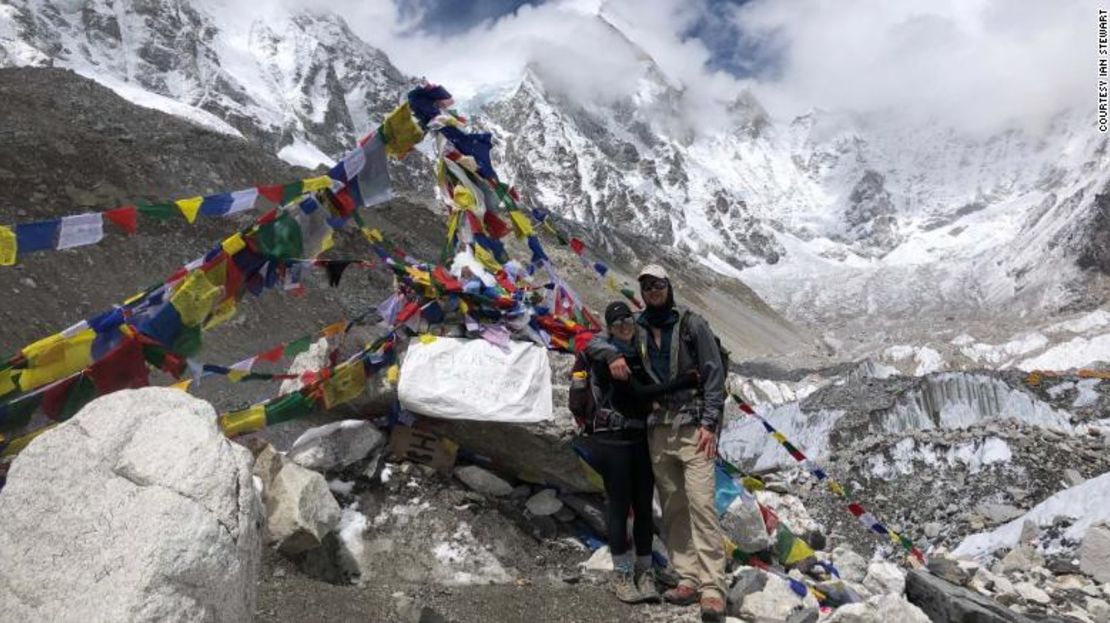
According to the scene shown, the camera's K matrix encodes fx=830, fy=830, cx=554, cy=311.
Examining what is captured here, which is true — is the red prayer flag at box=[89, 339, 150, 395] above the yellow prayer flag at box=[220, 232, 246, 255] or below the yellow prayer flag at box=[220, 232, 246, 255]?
below

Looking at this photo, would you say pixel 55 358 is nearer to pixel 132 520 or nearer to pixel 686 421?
pixel 132 520

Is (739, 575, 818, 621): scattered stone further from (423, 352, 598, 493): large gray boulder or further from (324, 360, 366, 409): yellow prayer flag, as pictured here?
(324, 360, 366, 409): yellow prayer flag

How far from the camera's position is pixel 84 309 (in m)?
14.5

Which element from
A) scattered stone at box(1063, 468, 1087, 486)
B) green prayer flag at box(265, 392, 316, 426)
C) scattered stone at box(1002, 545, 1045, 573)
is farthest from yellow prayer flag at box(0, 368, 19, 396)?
scattered stone at box(1063, 468, 1087, 486)

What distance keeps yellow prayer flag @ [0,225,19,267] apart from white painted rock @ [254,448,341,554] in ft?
6.03

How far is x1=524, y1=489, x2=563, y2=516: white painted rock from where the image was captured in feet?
20.0

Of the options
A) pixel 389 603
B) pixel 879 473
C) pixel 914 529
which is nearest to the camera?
pixel 389 603

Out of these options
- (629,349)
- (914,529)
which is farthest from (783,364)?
(629,349)

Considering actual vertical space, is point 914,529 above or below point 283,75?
above

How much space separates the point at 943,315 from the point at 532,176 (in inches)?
3739

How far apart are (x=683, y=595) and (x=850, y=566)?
7.03 ft

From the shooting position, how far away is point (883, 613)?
13.3ft

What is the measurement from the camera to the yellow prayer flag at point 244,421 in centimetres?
573

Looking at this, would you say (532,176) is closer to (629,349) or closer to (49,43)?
(49,43)
